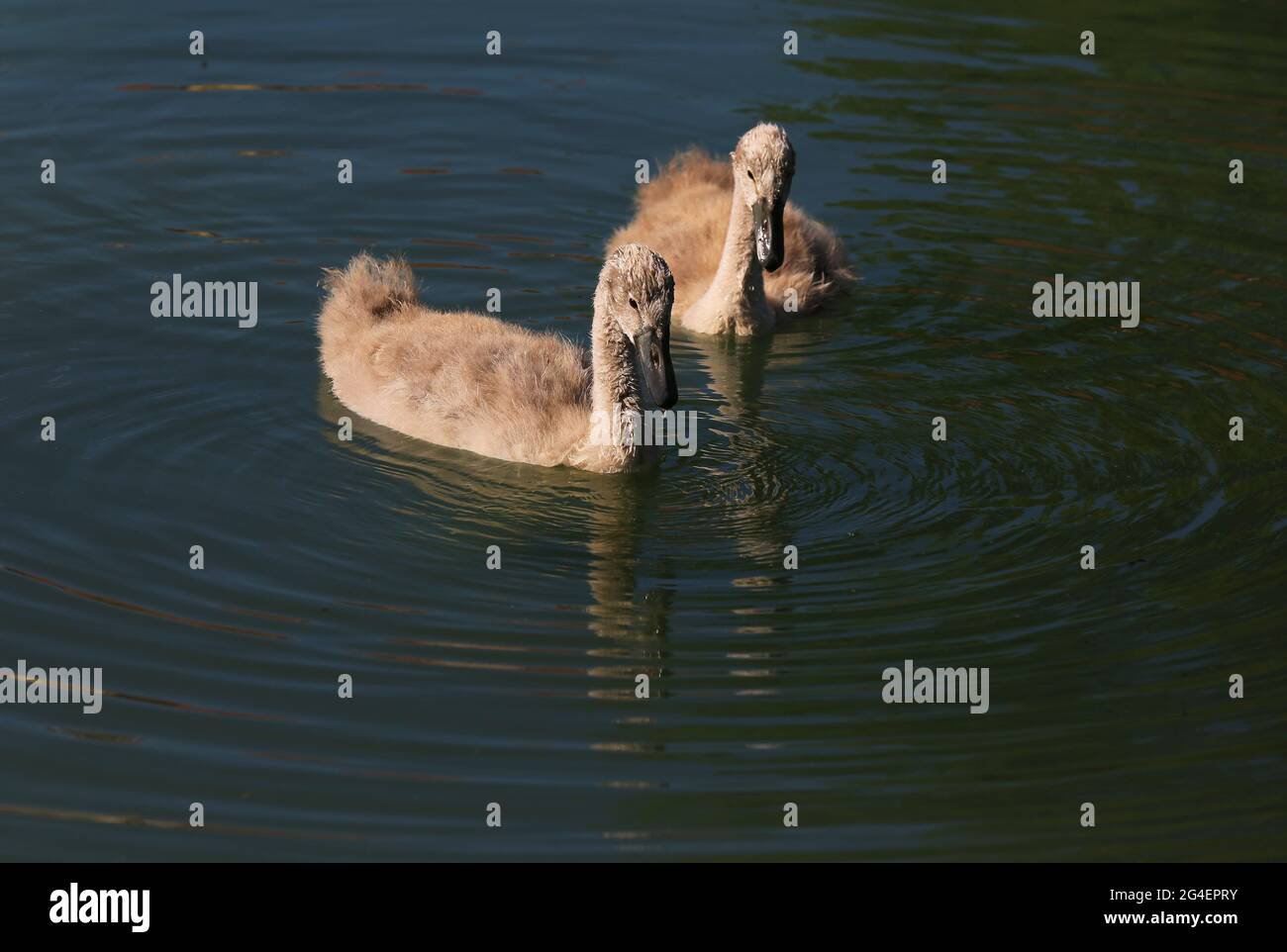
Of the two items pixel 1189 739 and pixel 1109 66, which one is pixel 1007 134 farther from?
pixel 1189 739

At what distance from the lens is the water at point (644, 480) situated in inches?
289

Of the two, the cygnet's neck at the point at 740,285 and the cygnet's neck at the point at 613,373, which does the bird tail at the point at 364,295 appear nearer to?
the cygnet's neck at the point at 613,373

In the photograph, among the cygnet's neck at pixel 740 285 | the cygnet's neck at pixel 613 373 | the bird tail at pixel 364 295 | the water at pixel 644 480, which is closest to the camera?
the water at pixel 644 480

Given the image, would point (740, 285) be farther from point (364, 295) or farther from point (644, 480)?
point (644, 480)

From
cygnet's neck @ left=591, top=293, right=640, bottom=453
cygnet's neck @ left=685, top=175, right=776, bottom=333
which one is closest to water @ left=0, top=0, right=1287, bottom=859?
cygnet's neck @ left=685, top=175, right=776, bottom=333

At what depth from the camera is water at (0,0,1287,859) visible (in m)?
7.33

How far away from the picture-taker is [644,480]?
9812mm

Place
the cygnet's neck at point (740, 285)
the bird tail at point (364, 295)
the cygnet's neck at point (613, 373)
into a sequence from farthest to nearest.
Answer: the cygnet's neck at point (740, 285), the bird tail at point (364, 295), the cygnet's neck at point (613, 373)

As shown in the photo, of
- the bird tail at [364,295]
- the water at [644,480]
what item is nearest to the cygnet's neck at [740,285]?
the water at [644,480]

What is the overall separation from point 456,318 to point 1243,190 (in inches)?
248

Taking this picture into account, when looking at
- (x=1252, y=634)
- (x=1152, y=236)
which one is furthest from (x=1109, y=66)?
(x=1252, y=634)

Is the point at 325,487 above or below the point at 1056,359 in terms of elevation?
below

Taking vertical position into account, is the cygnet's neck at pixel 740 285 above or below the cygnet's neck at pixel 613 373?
above

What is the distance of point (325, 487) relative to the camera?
379 inches
